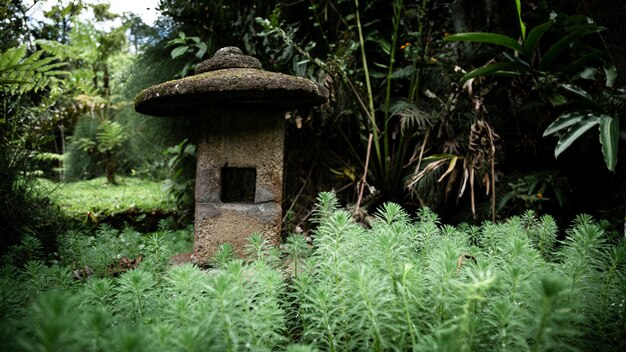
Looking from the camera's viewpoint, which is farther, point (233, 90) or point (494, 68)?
point (494, 68)

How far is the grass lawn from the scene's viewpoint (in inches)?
129

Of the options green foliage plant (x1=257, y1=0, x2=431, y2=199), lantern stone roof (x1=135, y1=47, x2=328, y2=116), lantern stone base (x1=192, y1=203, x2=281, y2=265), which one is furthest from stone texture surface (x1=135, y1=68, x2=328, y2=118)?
green foliage plant (x1=257, y1=0, x2=431, y2=199)

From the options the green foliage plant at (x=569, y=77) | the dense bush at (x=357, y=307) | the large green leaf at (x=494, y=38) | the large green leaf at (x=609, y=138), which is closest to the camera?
the dense bush at (x=357, y=307)

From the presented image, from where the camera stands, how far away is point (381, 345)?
743mm

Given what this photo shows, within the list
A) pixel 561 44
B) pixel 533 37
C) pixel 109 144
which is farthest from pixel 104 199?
pixel 561 44

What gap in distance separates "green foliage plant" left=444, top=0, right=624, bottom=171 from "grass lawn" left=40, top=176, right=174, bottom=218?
10.9 feet

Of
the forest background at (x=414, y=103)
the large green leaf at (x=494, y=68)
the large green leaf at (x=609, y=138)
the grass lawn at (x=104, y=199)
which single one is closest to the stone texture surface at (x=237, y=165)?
the forest background at (x=414, y=103)

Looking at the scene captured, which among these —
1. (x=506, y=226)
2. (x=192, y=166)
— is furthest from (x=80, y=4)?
(x=506, y=226)

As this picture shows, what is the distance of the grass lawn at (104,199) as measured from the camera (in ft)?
10.8

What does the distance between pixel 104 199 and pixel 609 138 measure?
454 centimetres

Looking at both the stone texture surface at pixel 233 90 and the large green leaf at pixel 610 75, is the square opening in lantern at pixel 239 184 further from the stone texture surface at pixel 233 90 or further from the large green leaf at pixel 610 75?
the large green leaf at pixel 610 75

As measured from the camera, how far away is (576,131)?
6.77ft

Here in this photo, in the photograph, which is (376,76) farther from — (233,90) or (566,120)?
(233,90)

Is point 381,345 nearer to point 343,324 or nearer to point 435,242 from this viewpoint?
point 343,324
